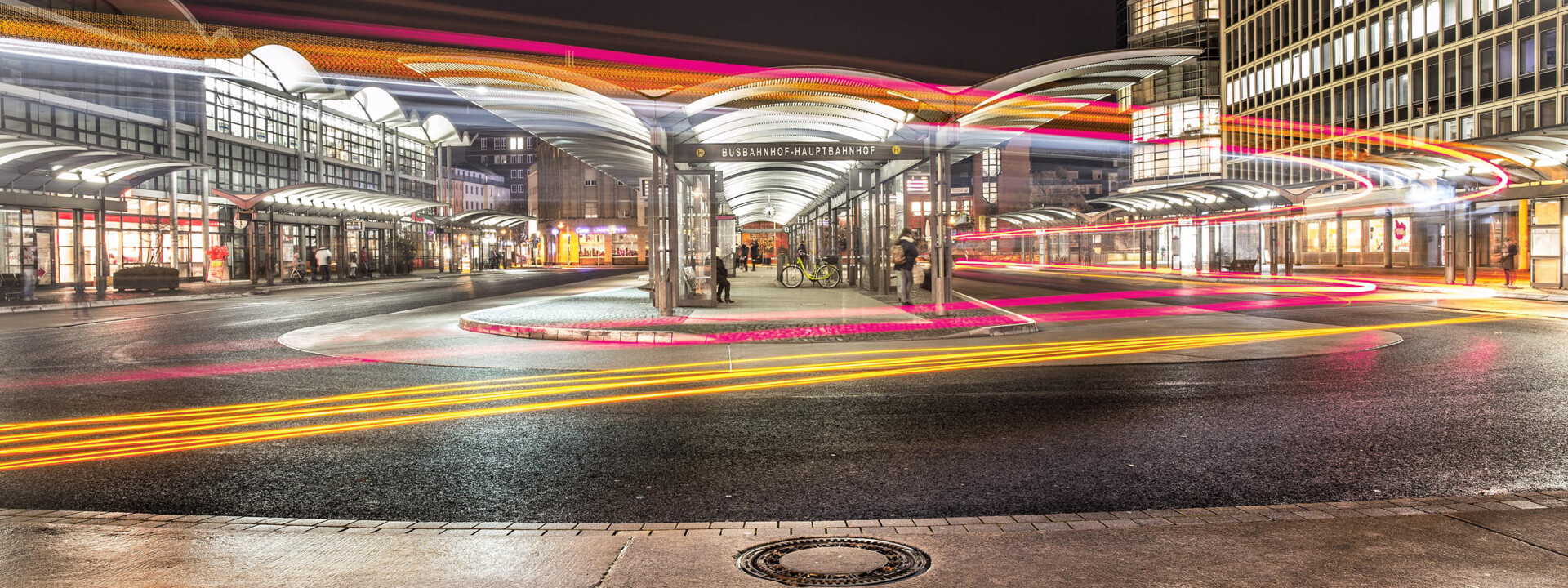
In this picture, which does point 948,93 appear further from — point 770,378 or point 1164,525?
point 1164,525

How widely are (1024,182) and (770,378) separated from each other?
130m

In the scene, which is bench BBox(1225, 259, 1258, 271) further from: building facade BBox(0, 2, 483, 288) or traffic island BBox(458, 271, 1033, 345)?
building facade BBox(0, 2, 483, 288)

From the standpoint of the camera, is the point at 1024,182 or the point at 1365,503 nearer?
the point at 1365,503

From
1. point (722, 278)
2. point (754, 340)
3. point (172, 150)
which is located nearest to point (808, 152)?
point (754, 340)

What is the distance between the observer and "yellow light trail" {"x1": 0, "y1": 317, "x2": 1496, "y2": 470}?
6816 millimetres

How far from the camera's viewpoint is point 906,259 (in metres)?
20.0

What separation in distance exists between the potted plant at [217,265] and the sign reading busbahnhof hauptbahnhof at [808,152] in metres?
Answer: 24.7

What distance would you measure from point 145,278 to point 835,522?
3209cm

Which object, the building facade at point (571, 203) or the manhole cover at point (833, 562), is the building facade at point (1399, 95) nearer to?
the manhole cover at point (833, 562)

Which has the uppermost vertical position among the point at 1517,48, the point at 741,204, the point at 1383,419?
the point at 1517,48

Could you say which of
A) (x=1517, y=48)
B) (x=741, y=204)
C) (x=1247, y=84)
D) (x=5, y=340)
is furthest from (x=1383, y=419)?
(x=1247, y=84)

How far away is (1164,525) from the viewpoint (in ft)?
14.7

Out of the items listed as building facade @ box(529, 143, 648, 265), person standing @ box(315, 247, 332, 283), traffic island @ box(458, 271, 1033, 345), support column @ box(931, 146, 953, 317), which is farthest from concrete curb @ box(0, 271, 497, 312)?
building facade @ box(529, 143, 648, 265)

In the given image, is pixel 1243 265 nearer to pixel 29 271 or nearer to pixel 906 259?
pixel 906 259
